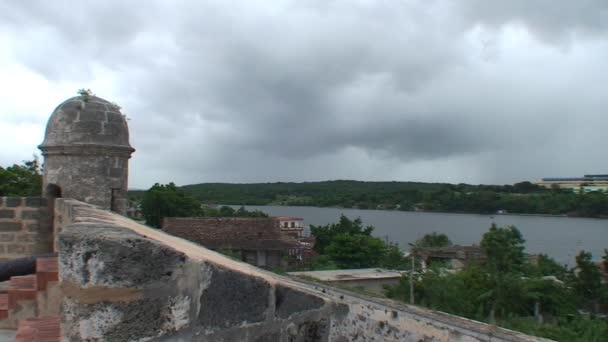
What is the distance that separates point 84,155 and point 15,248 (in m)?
1.20

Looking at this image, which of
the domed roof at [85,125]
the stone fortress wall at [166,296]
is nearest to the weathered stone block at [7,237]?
the domed roof at [85,125]

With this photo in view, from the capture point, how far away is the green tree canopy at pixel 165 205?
3659cm

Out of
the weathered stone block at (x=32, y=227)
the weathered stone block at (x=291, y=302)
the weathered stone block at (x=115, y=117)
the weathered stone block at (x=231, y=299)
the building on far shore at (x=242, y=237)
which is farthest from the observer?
the building on far shore at (x=242, y=237)

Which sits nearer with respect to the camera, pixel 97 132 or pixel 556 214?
pixel 97 132

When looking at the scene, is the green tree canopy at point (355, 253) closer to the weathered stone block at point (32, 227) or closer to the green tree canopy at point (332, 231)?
the green tree canopy at point (332, 231)

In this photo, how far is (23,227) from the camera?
618cm

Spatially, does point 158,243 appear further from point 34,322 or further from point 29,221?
→ point 29,221

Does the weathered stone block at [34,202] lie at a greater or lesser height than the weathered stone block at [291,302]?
greater

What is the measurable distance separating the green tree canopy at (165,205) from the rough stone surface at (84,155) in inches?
1181

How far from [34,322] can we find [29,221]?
170 inches

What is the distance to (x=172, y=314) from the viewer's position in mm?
1680

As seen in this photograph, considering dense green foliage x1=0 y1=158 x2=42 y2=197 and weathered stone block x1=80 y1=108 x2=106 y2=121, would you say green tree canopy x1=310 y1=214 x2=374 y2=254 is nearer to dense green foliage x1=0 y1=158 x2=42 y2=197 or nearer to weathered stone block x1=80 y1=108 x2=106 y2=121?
dense green foliage x1=0 y1=158 x2=42 y2=197

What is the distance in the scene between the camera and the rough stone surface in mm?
6262

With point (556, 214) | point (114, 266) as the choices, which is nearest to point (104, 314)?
point (114, 266)
